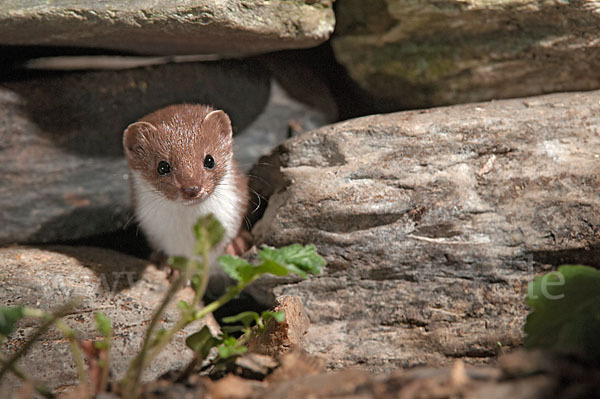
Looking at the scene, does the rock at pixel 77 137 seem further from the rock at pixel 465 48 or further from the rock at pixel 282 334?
the rock at pixel 282 334

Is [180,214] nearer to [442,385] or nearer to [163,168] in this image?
[163,168]

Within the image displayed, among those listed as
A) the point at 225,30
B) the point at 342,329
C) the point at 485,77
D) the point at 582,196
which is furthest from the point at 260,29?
the point at 582,196

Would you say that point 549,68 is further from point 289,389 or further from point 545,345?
point 289,389

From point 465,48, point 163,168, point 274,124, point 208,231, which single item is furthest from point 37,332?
point 465,48

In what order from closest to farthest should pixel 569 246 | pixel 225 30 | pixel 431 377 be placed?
pixel 431 377 < pixel 569 246 < pixel 225 30

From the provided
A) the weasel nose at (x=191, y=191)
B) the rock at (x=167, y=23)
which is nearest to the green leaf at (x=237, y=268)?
the weasel nose at (x=191, y=191)

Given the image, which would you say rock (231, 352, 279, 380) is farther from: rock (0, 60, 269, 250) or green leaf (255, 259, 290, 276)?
rock (0, 60, 269, 250)

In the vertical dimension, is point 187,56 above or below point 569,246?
above
